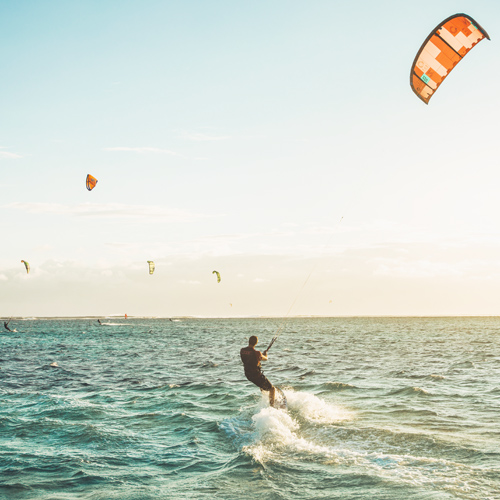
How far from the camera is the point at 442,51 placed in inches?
428

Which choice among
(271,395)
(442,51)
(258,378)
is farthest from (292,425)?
(442,51)

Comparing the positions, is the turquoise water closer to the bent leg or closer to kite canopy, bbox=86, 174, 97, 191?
the bent leg

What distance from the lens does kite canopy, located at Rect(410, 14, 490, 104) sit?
10.1 meters

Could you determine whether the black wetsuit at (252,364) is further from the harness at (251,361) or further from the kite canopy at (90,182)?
the kite canopy at (90,182)

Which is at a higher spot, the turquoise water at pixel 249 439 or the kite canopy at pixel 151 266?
the kite canopy at pixel 151 266

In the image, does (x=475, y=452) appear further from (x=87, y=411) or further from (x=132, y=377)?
(x=132, y=377)

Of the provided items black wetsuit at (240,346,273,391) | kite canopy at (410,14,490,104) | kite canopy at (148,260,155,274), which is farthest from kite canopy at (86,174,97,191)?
kite canopy at (410,14,490,104)

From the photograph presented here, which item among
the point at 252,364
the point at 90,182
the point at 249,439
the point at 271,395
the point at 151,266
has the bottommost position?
the point at 249,439

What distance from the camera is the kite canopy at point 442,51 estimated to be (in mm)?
10086

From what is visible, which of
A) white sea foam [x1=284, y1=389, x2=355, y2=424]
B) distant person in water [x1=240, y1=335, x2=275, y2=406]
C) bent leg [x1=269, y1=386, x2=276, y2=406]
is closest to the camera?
distant person in water [x1=240, y1=335, x2=275, y2=406]

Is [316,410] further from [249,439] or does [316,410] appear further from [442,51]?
[442,51]

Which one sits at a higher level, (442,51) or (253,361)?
(442,51)

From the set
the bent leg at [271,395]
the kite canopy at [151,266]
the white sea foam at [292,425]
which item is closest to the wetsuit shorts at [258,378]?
the bent leg at [271,395]

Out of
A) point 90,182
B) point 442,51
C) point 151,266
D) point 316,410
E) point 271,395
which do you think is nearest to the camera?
point 442,51
